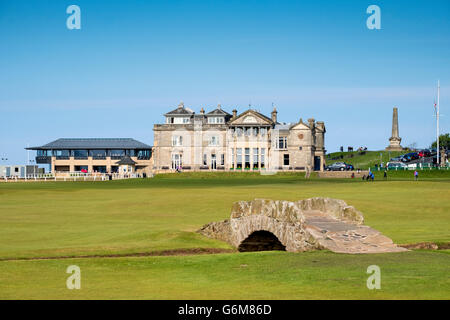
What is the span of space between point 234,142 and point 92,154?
4283cm

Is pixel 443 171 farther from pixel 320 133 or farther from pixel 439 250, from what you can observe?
pixel 439 250

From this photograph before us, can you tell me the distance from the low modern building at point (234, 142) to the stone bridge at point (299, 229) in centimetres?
10654

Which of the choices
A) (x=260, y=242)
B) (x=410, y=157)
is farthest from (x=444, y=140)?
(x=260, y=242)

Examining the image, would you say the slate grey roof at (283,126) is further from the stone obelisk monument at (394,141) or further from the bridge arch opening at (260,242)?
the bridge arch opening at (260,242)

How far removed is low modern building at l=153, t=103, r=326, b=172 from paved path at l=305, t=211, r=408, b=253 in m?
110

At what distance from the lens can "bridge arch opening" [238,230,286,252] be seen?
2800 cm

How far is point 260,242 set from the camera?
92.4 ft

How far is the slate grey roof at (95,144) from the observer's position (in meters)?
164

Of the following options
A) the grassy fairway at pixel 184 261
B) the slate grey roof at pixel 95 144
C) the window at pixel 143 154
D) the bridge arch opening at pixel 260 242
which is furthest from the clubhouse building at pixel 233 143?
the bridge arch opening at pixel 260 242

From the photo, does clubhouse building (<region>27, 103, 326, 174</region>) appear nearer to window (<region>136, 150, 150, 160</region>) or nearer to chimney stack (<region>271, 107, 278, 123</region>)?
chimney stack (<region>271, 107, 278, 123</region>)

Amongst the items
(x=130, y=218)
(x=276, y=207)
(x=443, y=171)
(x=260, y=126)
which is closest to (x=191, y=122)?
(x=260, y=126)

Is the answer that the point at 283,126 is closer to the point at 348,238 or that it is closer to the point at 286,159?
the point at 286,159

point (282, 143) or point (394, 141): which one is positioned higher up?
point (394, 141)

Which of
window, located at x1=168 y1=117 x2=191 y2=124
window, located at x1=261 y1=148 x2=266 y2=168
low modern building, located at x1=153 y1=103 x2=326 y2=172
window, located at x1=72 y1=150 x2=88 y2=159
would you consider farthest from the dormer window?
window, located at x1=72 y1=150 x2=88 y2=159
